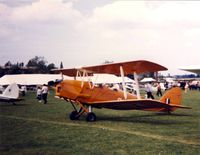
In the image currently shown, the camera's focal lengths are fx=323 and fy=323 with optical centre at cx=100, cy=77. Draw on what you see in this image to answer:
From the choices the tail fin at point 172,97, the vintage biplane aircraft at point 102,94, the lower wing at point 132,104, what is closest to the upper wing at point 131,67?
the vintage biplane aircraft at point 102,94

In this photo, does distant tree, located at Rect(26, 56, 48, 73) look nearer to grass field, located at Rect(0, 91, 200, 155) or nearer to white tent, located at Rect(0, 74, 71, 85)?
white tent, located at Rect(0, 74, 71, 85)

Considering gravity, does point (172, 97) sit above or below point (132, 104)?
above

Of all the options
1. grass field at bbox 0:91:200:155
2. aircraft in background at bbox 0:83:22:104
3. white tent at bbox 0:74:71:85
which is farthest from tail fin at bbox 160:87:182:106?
white tent at bbox 0:74:71:85

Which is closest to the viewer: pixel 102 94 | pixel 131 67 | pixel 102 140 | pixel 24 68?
pixel 102 140

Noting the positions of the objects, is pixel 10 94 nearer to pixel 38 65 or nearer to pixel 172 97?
pixel 172 97

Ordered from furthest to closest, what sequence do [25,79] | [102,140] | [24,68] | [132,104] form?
[24,68] → [25,79] → [132,104] → [102,140]

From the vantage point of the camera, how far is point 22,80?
164 ft

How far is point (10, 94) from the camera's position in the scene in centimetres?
Answer: 2158

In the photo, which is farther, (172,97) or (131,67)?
(172,97)

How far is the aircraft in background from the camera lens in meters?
21.1

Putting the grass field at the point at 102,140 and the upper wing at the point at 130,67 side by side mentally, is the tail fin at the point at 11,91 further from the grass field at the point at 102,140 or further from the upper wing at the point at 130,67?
the grass field at the point at 102,140

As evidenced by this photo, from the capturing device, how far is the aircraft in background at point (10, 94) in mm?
21142

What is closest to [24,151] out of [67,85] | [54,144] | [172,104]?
[54,144]

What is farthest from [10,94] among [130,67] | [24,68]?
[24,68]
